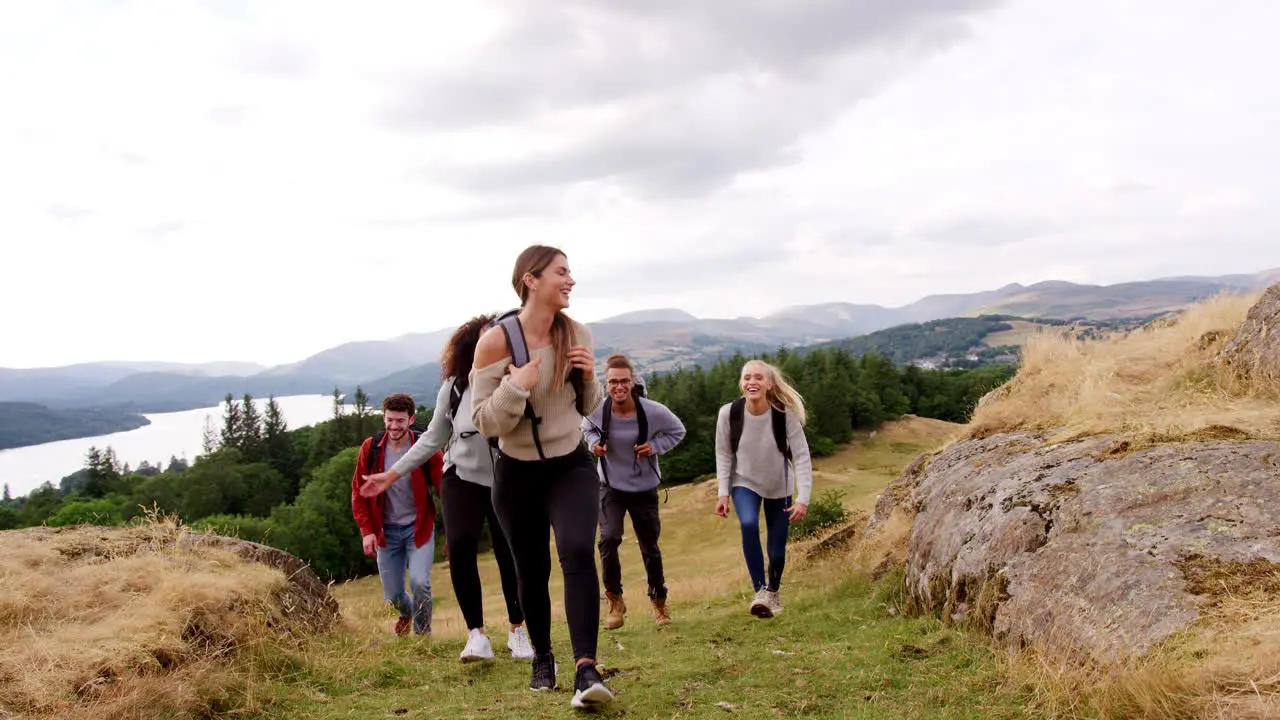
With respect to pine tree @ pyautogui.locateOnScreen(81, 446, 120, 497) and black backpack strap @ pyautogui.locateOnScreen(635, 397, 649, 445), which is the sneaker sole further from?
pine tree @ pyautogui.locateOnScreen(81, 446, 120, 497)

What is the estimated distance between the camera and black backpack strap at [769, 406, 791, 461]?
780cm

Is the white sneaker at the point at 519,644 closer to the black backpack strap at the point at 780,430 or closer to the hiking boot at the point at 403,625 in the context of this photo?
the hiking boot at the point at 403,625

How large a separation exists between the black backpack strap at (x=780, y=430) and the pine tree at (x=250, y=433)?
92982mm

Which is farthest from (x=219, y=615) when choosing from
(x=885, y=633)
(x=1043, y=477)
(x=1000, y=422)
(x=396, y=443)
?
(x=1000, y=422)

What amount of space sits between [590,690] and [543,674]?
0.87m

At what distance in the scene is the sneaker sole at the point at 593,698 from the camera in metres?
4.34

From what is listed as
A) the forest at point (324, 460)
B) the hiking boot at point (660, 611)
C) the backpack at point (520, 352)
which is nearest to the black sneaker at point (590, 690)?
the backpack at point (520, 352)

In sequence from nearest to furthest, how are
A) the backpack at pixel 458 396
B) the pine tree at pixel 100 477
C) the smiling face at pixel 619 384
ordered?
the backpack at pixel 458 396, the smiling face at pixel 619 384, the pine tree at pixel 100 477

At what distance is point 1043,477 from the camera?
6.01 meters

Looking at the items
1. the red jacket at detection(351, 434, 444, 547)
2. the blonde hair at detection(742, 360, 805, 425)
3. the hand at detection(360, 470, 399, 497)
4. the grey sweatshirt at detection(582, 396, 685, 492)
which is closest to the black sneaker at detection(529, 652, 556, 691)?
the hand at detection(360, 470, 399, 497)

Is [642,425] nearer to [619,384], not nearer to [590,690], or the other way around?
[619,384]

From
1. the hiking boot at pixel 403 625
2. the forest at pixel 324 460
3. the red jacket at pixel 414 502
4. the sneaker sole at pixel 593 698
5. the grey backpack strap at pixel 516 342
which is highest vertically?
the grey backpack strap at pixel 516 342

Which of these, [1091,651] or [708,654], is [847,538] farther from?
[1091,651]

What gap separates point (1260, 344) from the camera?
716cm
